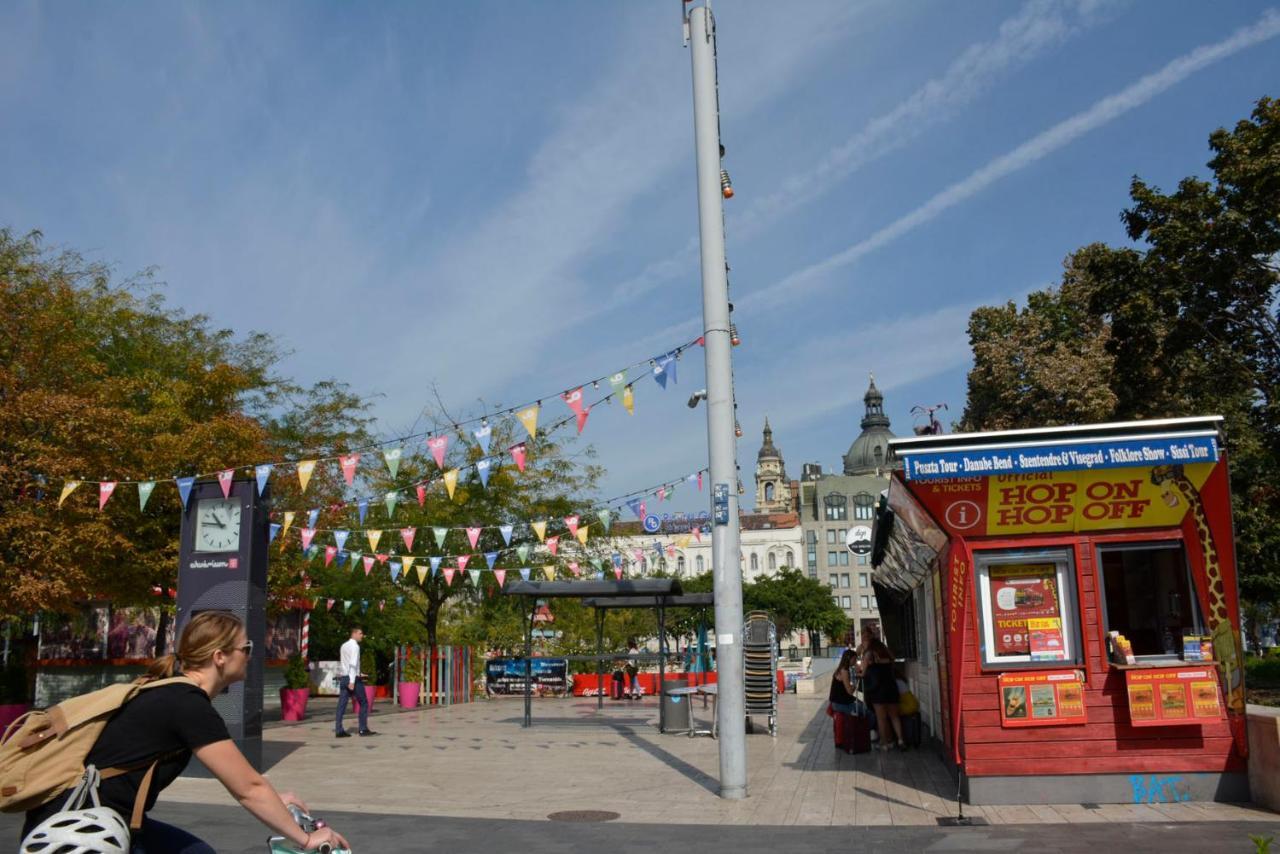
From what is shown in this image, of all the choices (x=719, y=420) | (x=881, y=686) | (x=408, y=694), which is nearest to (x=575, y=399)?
(x=719, y=420)

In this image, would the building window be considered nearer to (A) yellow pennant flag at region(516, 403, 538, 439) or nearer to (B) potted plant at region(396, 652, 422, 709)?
(B) potted plant at region(396, 652, 422, 709)

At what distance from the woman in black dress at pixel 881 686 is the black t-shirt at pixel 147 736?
12023mm

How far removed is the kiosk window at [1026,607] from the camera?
1008 centimetres

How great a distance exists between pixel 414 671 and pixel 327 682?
7939 mm

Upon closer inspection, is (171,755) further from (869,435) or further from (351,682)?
(869,435)

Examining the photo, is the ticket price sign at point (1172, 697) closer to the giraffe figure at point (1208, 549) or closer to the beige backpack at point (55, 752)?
the giraffe figure at point (1208, 549)

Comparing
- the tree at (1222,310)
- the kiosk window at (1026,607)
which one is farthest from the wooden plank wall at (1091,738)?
the tree at (1222,310)

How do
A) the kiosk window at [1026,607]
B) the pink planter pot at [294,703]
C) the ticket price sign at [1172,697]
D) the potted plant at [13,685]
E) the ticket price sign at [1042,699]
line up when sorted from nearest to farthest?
1. the ticket price sign at [1172,697]
2. the ticket price sign at [1042,699]
3. the kiosk window at [1026,607]
4. the potted plant at [13,685]
5. the pink planter pot at [294,703]

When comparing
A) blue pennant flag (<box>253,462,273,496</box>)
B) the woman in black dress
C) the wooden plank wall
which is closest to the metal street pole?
the wooden plank wall

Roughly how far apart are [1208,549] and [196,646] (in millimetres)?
9196

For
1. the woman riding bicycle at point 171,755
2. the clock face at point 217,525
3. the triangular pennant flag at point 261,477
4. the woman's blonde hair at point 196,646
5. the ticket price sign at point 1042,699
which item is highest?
the triangular pennant flag at point 261,477

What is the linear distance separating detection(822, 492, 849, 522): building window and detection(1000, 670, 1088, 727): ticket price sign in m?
114

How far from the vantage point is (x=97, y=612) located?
30.0 m

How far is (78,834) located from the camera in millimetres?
3164
